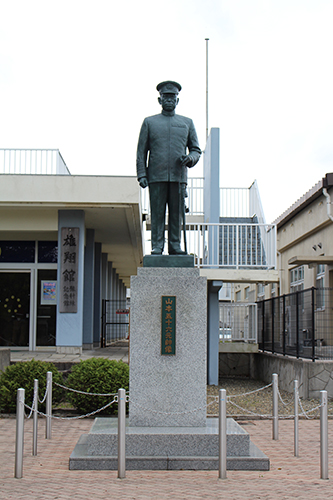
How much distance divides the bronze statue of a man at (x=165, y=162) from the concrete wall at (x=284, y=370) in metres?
5.89

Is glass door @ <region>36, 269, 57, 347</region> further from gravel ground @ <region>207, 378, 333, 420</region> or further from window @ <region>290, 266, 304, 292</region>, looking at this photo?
window @ <region>290, 266, 304, 292</region>

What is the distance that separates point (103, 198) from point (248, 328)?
7166 millimetres

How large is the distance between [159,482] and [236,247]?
8912 mm

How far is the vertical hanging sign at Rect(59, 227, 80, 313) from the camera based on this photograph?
48.9ft

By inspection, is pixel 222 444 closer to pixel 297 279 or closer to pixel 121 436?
pixel 121 436

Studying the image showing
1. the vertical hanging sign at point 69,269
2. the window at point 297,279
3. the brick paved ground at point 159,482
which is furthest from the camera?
the window at point 297,279

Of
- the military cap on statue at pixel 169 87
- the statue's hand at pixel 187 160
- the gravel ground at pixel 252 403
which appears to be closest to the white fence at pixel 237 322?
the gravel ground at pixel 252 403

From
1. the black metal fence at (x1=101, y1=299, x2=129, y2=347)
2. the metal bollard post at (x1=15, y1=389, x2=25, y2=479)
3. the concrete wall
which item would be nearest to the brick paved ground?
the metal bollard post at (x1=15, y1=389, x2=25, y2=479)

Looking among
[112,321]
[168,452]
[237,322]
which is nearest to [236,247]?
[237,322]

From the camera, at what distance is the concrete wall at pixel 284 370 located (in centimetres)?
1214

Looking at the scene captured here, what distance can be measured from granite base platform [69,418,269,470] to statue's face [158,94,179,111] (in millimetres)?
4301

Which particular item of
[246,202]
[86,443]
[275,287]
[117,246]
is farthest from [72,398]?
[275,287]

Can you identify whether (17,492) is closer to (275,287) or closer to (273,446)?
(273,446)

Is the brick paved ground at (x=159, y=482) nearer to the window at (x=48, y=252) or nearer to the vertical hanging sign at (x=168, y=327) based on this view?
the vertical hanging sign at (x=168, y=327)
